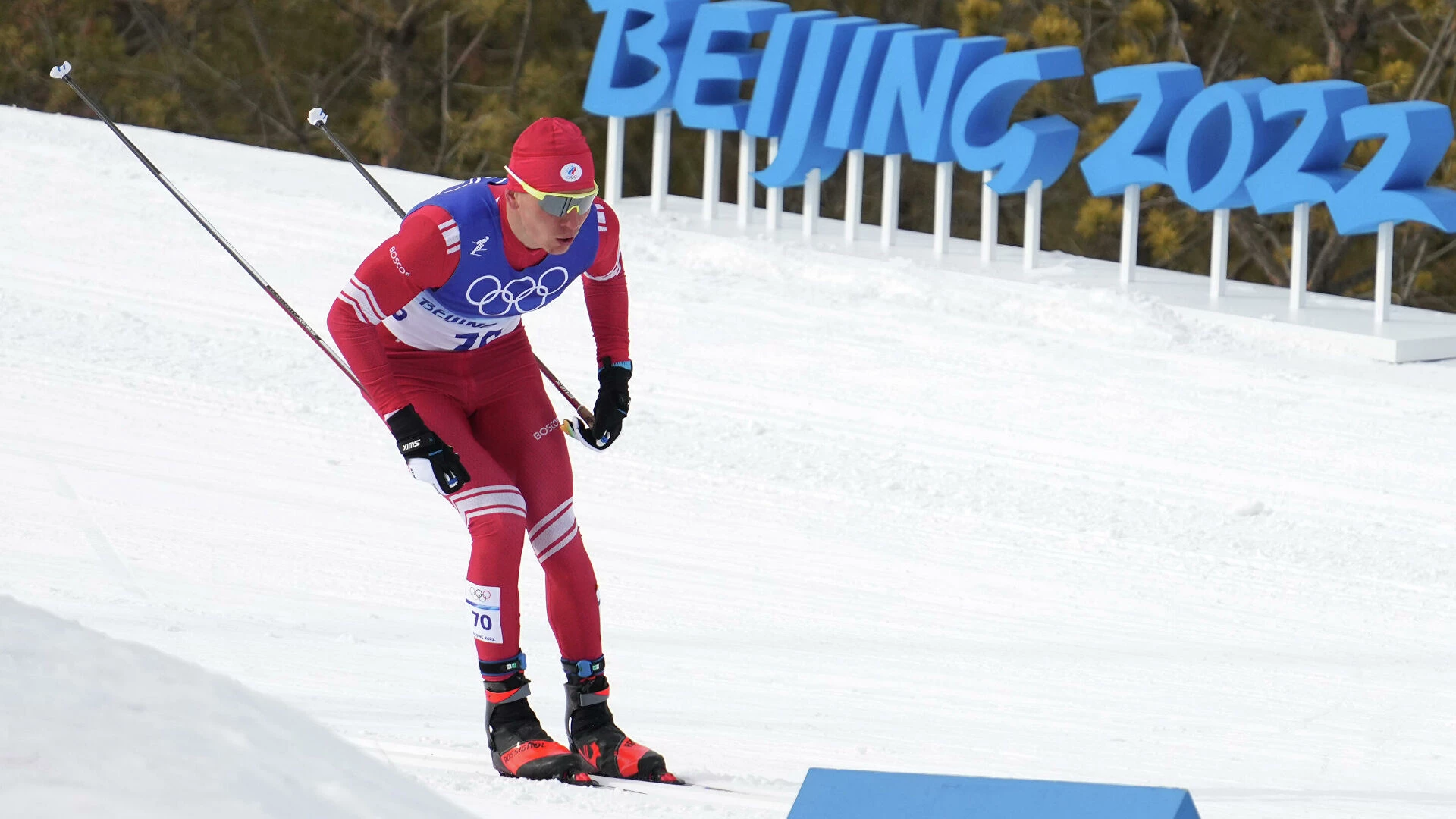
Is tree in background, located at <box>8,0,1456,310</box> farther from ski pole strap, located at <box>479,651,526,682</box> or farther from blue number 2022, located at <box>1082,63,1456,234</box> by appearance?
ski pole strap, located at <box>479,651,526,682</box>

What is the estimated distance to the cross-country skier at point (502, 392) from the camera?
12.9 feet

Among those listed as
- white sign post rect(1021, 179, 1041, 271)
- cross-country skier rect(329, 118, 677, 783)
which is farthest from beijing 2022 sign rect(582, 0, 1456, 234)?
cross-country skier rect(329, 118, 677, 783)

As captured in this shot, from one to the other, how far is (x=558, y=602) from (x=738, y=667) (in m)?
1.26

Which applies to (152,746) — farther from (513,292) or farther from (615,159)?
(615,159)

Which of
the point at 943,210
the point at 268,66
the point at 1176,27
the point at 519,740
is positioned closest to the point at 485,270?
the point at 519,740

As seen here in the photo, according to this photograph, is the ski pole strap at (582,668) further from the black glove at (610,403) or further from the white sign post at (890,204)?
the white sign post at (890,204)

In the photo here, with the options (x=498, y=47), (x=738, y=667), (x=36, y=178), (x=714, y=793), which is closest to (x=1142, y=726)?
(x=738, y=667)

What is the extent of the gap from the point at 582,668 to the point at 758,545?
2399 millimetres

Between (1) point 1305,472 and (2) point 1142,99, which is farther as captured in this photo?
(2) point 1142,99

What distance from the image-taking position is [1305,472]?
743 centimetres

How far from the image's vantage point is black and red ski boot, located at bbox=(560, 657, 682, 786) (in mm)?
4082

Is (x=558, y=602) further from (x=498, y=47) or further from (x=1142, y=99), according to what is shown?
(x=498, y=47)

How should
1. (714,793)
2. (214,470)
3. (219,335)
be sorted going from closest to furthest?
(714,793), (214,470), (219,335)

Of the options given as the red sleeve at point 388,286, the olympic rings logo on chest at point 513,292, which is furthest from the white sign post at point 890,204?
the red sleeve at point 388,286
